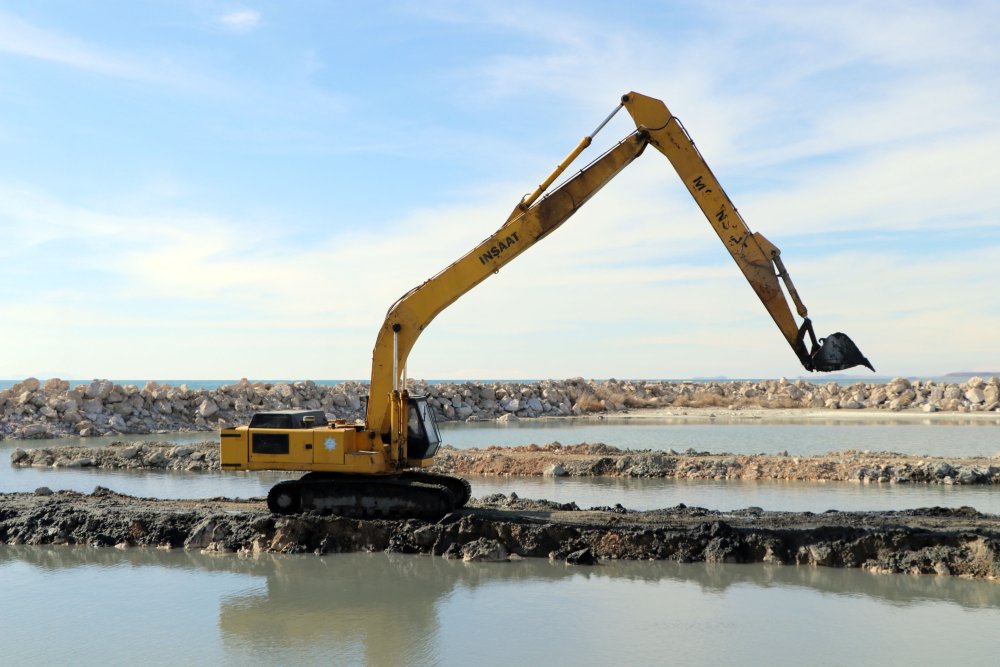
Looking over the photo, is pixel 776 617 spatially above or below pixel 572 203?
below

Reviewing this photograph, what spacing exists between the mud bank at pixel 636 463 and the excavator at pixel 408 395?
8719mm

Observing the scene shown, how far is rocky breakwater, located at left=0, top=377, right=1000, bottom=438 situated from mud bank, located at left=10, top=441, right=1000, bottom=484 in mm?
10193

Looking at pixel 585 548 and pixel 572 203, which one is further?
pixel 572 203

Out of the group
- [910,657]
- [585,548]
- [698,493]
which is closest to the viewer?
[910,657]

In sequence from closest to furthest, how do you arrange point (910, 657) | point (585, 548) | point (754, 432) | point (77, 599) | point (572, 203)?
1. point (910, 657)
2. point (77, 599)
3. point (585, 548)
4. point (572, 203)
5. point (754, 432)

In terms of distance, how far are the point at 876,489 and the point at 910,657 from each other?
1136 cm

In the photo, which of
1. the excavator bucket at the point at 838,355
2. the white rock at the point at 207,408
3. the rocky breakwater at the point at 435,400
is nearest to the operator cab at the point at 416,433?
the excavator bucket at the point at 838,355

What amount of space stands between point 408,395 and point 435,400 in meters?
31.0

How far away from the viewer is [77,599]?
1053cm

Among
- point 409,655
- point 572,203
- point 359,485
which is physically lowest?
point 409,655

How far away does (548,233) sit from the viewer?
1329 centimetres

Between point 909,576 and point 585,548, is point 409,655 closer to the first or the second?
point 585,548

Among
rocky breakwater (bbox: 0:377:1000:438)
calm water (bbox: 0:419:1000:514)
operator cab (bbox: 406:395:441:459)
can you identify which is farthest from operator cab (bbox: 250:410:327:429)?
rocky breakwater (bbox: 0:377:1000:438)

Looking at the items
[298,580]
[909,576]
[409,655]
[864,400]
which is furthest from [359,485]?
[864,400]
